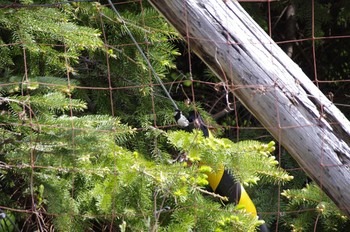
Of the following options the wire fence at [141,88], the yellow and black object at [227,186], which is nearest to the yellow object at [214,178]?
the yellow and black object at [227,186]

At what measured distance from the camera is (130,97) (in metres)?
3.39

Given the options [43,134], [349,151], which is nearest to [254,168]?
[349,151]

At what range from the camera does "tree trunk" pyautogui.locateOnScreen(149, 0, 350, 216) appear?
95.9 inches

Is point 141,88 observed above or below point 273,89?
below

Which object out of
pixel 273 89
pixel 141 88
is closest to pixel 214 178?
pixel 273 89

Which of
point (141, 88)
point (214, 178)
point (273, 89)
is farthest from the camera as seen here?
point (141, 88)

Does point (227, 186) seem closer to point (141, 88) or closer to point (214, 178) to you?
point (214, 178)

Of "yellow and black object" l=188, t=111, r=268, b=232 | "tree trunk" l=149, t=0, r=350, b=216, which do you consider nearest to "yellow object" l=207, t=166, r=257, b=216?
"yellow and black object" l=188, t=111, r=268, b=232

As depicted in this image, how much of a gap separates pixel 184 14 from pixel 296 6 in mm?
1671

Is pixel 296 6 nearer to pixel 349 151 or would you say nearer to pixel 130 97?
pixel 130 97

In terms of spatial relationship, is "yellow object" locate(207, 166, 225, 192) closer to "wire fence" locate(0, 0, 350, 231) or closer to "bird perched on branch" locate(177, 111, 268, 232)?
"bird perched on branch" locate(177, 111, 268, 232)

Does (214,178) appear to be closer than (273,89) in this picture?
No

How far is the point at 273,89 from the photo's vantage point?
242 centimetres

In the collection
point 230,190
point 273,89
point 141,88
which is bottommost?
point 230,190
